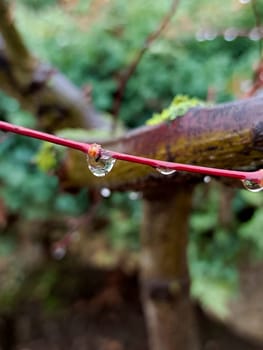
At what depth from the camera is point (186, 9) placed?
1.39 meters

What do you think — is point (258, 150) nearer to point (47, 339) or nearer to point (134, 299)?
point (134, 299)

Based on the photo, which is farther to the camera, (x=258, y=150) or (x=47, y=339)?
(x=47, y=339)

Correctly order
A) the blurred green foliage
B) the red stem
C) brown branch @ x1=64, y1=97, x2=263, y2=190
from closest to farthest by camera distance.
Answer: the red stem < brown branch @ x1=64, y1=97, x2=263, y2=190 < the blurred green foliage

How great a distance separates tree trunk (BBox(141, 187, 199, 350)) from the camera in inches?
28.0

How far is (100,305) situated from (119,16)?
112 centimetres

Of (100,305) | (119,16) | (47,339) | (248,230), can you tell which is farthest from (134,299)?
(119,16)

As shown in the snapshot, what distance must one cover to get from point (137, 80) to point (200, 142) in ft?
3.48

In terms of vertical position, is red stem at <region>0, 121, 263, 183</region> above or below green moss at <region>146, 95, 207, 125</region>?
below

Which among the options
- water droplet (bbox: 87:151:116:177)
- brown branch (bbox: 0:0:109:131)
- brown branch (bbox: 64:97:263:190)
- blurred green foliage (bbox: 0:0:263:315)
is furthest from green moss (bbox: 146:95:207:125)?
blurred green foliage (bbox: 0:0:263:315)

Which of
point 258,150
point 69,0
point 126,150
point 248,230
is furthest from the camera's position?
point 248,230

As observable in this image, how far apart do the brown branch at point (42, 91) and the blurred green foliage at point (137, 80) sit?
42 cm

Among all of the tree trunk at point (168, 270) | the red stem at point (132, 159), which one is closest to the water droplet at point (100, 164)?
the red stem at point (132, 159)

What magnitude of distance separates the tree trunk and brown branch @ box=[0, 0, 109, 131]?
0.94ft

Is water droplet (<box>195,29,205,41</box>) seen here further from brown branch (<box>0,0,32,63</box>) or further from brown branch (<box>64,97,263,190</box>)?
brown branch (<box>64,97,263,190</box>)
